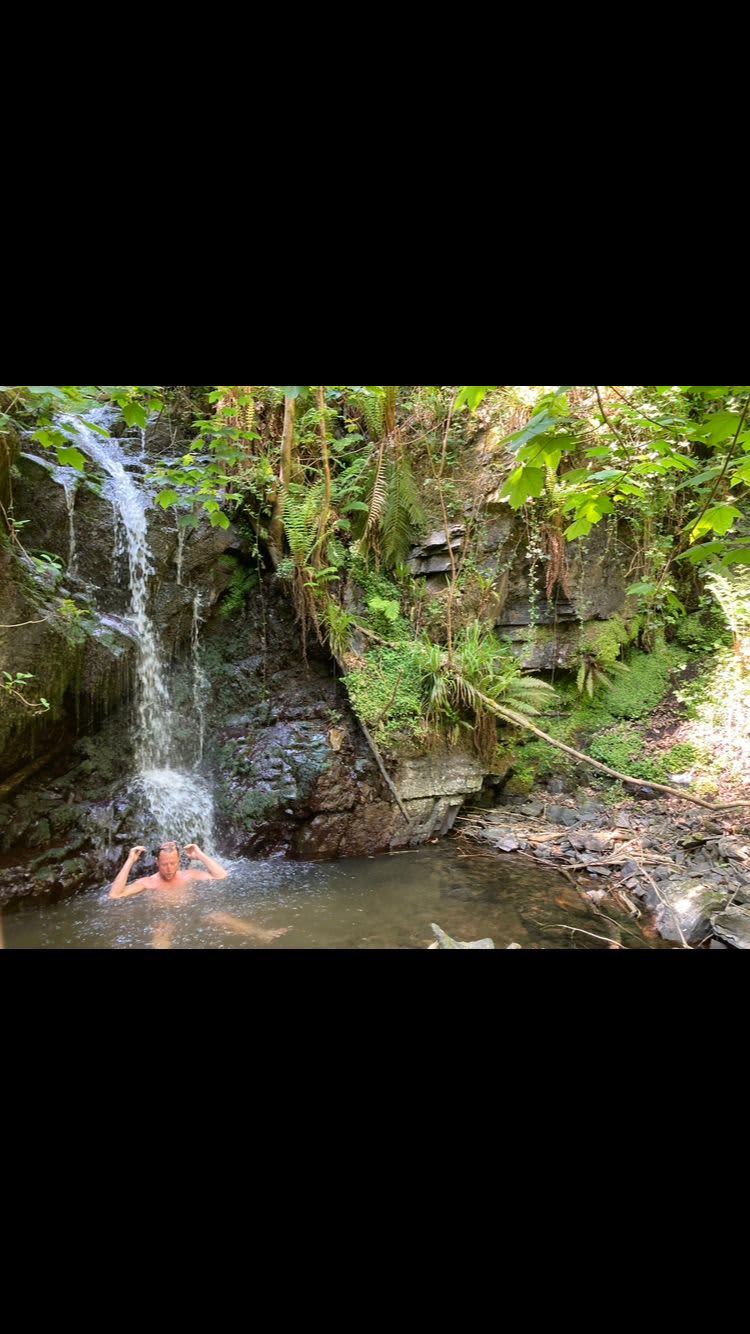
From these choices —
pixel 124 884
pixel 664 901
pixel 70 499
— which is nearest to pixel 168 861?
pixel 124 884

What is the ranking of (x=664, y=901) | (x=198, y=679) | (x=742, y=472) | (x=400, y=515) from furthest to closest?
(x=400, y=515) < (x=198, y=679) < (x=664, y=901) < (x=742, y=472)

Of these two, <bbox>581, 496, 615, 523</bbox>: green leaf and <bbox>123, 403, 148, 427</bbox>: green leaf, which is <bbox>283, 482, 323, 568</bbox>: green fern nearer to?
<bbox>123, 403, 148, 427</bbox>: green leaf

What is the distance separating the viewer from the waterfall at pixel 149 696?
15.0 ft

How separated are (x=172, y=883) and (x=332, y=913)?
1.09m

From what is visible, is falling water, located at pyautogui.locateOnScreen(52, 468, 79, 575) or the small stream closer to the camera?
the small stream

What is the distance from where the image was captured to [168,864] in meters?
3.69

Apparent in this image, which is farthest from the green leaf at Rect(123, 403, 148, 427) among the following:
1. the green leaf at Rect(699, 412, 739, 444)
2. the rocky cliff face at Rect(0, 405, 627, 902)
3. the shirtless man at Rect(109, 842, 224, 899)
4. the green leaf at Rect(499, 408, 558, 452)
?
the shirtless man at Rect(109, 842, 224, 899)

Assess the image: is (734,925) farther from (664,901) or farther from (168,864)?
(168,864)

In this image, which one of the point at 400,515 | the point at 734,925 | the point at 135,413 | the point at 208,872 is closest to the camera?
the point at 135,413

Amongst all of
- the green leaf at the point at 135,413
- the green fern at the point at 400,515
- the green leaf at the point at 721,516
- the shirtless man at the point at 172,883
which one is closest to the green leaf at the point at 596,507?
the green leaf at the point at 721,516

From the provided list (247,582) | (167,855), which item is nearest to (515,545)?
(247,582)

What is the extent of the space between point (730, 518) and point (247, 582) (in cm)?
446

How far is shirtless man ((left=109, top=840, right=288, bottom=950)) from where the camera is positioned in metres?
3.38

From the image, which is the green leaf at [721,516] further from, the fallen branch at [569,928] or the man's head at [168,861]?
the man's head at [168,861]
